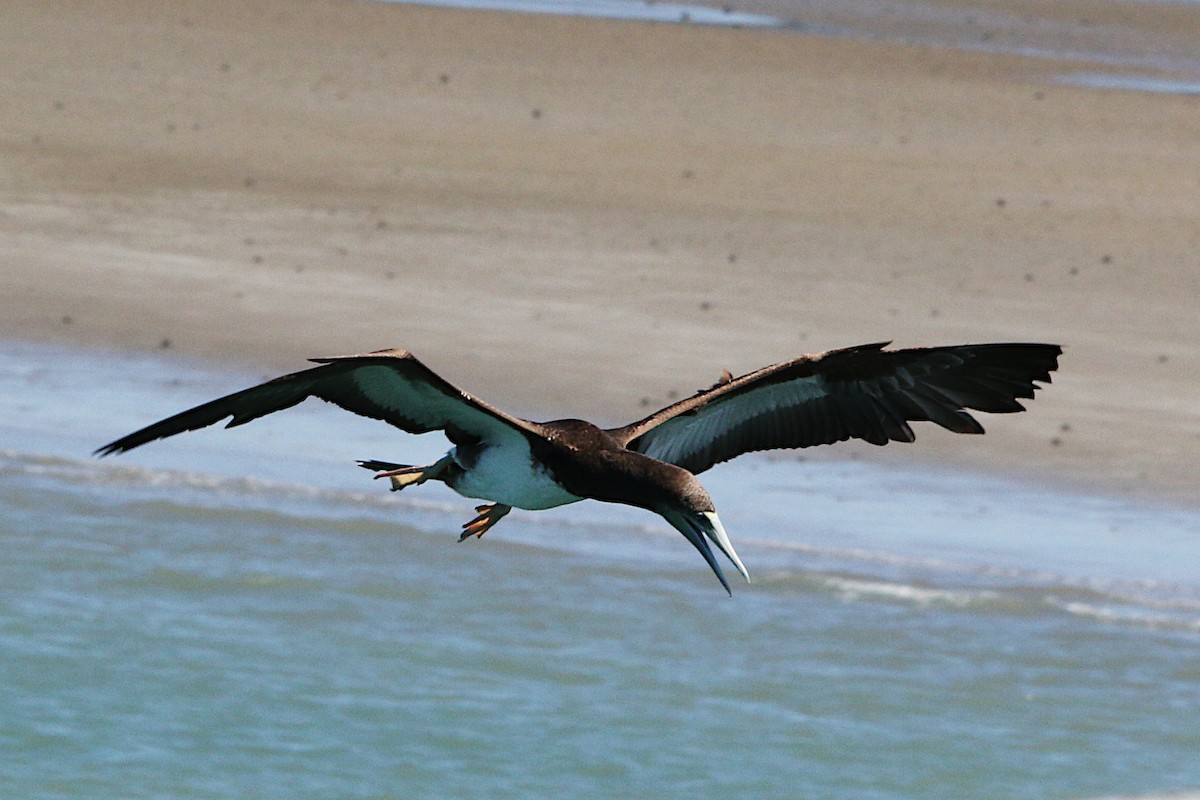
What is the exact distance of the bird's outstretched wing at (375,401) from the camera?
5988 mm

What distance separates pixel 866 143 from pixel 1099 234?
289 cm

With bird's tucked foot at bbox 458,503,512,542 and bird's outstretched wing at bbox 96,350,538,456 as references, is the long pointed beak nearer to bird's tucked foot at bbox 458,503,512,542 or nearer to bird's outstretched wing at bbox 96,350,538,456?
bird's outstretched wing at bbox 96,350,538,456

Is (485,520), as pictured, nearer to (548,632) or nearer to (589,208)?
(548,632)

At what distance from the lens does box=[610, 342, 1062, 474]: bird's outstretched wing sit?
6867 millimetres

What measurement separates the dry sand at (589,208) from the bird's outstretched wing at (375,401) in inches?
271

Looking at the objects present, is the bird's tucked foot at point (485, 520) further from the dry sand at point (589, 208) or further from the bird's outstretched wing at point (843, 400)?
the dry sand at point (589, 208)

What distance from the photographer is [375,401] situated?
6559mm

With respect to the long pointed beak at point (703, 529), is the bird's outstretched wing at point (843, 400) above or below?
above

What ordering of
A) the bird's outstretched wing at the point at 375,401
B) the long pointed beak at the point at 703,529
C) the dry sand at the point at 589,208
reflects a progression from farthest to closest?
the dry sand at the point at 589,208
the bird's outstretched wing at the point at 375,401
the long pointed beak at the point at 703,529

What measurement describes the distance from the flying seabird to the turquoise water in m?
2.52

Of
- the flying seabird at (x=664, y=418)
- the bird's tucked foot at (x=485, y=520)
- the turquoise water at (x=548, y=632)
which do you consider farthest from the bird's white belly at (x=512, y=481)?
the turquoise water at (x=548, y=632)

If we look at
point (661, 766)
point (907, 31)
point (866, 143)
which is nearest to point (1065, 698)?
point (661, 766)

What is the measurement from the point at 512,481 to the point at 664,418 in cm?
60

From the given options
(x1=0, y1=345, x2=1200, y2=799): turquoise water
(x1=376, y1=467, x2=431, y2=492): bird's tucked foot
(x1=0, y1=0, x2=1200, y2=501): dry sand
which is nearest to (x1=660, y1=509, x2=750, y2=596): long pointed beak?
(x1=376, y1=467, x2=431, y2=492): bird's tucked foot
